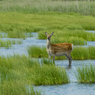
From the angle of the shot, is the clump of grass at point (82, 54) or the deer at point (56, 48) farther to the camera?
the clump of grass at point (82, 54)

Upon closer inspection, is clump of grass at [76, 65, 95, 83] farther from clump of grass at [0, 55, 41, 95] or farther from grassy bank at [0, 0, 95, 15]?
grassy bank at [0, 0, 95, 15]

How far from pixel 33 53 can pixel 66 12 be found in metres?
39.8

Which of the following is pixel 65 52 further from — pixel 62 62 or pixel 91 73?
pixel 91 73

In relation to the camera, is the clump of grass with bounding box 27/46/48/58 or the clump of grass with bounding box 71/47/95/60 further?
the clump of grass with bounding box 27/46/48/58

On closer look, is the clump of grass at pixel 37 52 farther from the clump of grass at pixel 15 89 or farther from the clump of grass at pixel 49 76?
the clump of grass at pixel 15 89

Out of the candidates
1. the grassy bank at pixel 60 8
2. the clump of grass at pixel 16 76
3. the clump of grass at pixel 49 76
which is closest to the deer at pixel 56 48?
the clump of grass at pixel 16 76

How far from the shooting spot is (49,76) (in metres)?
11.1

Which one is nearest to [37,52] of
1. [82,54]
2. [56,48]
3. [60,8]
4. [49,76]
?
[82,54]

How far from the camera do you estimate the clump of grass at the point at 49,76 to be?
1096 cm

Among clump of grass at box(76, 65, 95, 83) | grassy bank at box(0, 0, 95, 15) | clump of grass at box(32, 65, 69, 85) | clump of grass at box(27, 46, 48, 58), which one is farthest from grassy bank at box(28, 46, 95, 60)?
grassy bank at box(0, 0, 95, 15)

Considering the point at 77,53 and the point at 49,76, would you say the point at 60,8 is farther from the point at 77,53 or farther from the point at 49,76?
the point at 49,76

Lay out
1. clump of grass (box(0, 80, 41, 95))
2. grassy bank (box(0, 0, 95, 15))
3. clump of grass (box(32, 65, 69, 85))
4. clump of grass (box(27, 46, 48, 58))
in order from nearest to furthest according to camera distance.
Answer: clump of grass (box(0, 80, 41, 95)) < clump of grass (box(32, 65, 69, 85)) < clump of grass (box(27, 46, 48, 58)) < grassy bank (box(0, 0, 95, 15))

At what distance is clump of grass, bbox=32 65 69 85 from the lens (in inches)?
432

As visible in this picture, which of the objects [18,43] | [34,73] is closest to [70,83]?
[34,73]
